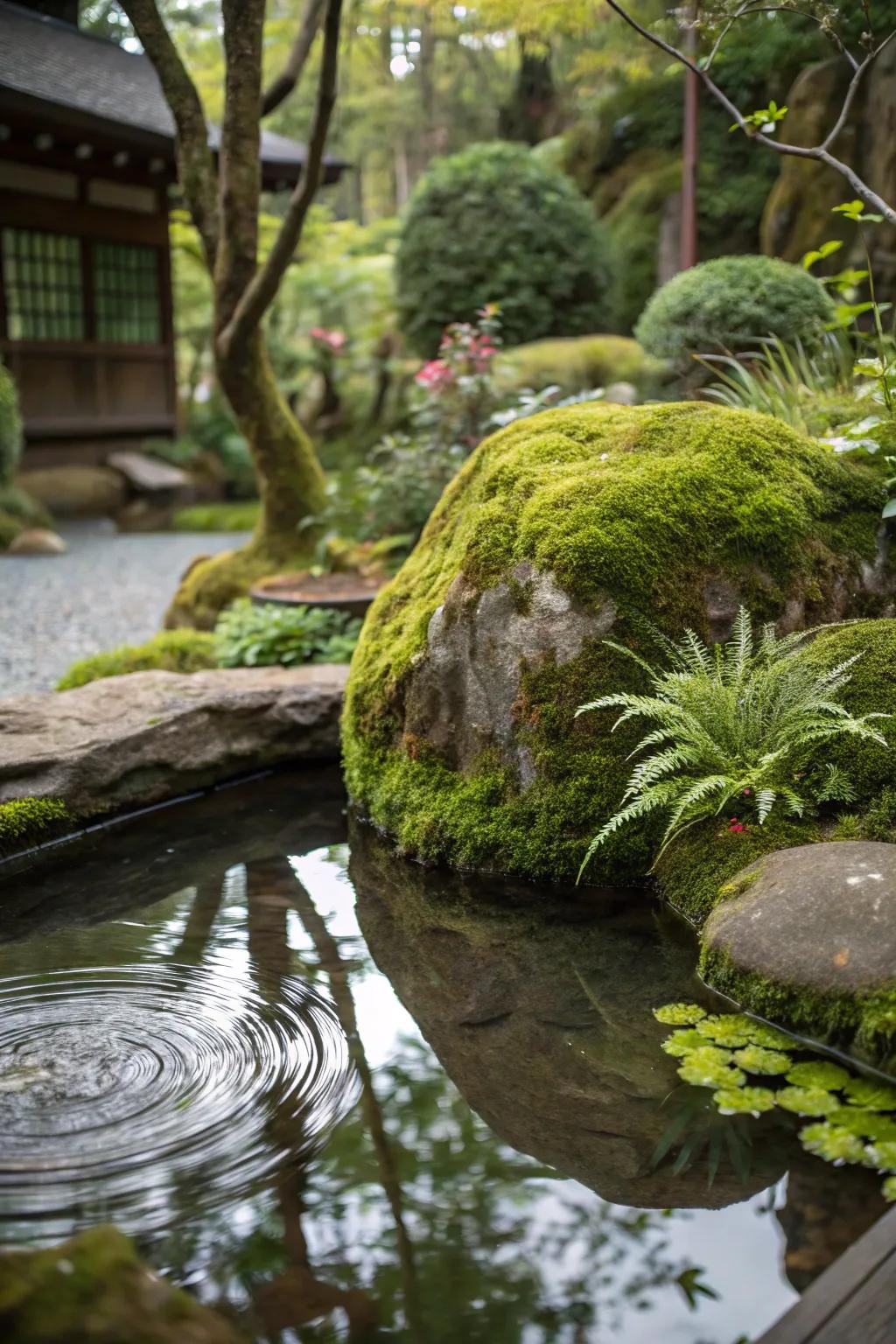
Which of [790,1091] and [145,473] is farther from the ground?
[145,473]

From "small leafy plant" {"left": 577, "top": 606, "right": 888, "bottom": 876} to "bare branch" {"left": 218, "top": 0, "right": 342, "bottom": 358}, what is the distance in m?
3.85

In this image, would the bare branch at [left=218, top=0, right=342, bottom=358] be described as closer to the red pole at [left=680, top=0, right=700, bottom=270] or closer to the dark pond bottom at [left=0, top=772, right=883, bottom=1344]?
the dark pond bottom at [left=0, top=772, right=883, bottom=1344]

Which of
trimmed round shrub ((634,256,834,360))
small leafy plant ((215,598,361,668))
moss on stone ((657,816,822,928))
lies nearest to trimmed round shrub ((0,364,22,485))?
small leafy plant ((215,598,361,668))

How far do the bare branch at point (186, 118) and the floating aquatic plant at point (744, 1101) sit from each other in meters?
6.17

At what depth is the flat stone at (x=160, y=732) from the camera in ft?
15.7

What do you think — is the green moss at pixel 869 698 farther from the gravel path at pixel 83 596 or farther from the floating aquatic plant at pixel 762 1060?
the gravel path at pixel 83 596

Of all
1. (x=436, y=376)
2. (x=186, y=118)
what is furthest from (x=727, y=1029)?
(x=186, y=118)

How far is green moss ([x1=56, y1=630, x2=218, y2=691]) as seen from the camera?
6.45 meters

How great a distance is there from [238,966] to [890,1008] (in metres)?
1.90

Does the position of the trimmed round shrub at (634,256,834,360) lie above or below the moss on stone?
above

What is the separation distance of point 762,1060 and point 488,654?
74.2 inches

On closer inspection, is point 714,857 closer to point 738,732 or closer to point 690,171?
point 738,732

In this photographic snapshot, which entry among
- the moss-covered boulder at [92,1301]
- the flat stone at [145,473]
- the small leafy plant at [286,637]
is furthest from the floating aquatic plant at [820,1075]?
the flat stone at [145,473]

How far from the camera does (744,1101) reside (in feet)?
8.96
